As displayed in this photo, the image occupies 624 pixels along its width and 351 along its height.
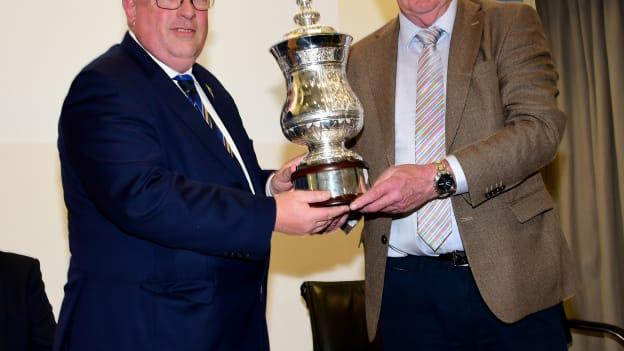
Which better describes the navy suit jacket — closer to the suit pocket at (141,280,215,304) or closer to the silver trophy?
the suit pocket at (141,280,215,304)

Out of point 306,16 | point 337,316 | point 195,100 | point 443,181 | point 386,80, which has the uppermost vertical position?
point 306,16

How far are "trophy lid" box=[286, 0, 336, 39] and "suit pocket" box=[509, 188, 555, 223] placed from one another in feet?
2.61

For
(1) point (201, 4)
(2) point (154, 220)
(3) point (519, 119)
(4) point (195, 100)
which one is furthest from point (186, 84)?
(3) point (519, 119)

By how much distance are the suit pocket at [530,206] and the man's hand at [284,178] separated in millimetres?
696

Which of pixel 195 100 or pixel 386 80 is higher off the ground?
pixel 386 80

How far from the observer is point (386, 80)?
2.56 metres

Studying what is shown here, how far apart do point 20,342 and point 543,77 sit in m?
2.00

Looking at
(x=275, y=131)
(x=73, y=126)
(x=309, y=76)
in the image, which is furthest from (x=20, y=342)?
(x=275, y=131)

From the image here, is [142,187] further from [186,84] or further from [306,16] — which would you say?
[306,16]

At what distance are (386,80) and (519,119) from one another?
1.58ft

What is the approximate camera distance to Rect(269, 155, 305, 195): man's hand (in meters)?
2.41

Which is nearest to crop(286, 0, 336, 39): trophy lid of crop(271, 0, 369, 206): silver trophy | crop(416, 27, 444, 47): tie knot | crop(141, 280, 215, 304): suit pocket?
crop(271, 0, 369, 206): silver trophy

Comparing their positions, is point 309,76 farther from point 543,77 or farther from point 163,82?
point 543,77

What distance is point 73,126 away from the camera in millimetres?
1953
